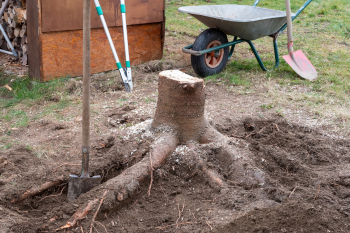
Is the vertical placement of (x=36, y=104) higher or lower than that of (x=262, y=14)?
lower

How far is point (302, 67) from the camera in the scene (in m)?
4.86

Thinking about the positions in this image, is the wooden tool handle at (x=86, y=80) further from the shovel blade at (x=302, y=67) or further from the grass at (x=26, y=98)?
the shovel blade at (x=302, y=67)

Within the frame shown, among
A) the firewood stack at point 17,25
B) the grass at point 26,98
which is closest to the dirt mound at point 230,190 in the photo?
the grass at point 26,98

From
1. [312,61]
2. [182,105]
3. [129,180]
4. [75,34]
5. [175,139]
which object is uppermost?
[75,34]

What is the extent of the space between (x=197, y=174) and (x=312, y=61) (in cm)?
392

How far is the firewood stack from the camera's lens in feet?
16.3

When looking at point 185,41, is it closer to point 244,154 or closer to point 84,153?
point 244,154

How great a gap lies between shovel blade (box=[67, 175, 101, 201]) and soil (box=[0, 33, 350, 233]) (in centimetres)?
13

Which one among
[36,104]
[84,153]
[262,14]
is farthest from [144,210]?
[262,14]

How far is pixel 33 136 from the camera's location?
3.14 meters

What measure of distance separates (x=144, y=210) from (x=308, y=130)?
1.94 metres

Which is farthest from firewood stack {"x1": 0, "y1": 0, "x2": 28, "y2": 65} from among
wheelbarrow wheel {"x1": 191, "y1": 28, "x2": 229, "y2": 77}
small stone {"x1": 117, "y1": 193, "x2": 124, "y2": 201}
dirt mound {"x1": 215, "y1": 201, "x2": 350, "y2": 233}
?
dirt mound {"x1": 215, "y1": 201, "x2": 350, "y2": 233}

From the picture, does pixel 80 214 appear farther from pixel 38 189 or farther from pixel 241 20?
pixel 241 20

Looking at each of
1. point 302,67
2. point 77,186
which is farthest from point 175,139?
point 302,67
